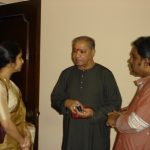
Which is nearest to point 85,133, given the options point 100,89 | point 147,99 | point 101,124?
point 101,124

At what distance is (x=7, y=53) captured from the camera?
1.78 metres

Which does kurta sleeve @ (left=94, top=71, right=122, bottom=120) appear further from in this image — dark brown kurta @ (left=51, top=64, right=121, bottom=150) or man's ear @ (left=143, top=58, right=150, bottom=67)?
man's ear @ (left=143, top=58, right=150, bottom=67)

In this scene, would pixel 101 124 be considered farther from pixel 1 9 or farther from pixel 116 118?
pixel 1 9

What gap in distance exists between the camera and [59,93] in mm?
2430

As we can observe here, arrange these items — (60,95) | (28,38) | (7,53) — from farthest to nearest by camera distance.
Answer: (28,38)
(60,95)
(7,53)

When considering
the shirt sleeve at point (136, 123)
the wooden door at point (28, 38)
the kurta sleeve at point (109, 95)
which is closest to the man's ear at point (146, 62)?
the shirt sleeve at point (136, 123)

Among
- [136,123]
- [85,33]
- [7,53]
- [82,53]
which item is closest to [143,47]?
[136,123]

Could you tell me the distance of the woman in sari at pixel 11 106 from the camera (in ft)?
5.65

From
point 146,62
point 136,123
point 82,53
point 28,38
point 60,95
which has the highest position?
point 28,38

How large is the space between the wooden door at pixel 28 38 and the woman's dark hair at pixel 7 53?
28.7 inches

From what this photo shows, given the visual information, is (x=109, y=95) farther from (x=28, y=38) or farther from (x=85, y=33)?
(x=28, y=38)

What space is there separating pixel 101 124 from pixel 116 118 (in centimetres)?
49

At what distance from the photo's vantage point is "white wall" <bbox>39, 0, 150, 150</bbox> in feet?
8.57

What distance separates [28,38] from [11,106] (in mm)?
973
